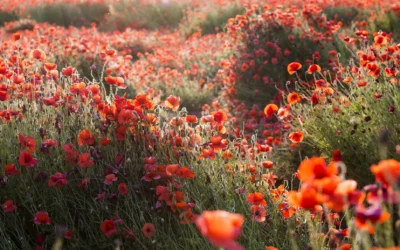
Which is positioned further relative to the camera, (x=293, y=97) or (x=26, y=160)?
(x=293, y=97)

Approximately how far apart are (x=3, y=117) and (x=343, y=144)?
213 centimetres

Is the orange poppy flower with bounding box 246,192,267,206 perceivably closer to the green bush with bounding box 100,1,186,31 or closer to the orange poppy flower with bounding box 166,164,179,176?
the orange poppy flower with bounding box 166,164,179,176

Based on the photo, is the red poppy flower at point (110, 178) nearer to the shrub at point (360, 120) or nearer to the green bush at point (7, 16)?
the shrub at point (360, 120)

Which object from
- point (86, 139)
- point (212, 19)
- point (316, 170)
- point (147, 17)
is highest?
point (316, 170)

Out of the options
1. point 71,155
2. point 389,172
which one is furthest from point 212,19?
point 389,172

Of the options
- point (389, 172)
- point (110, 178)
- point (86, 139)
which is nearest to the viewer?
point (389, 172)

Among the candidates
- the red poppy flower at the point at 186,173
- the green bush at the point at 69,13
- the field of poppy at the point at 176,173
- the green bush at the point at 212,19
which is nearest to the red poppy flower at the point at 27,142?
the field of poppy at the point at 176,173

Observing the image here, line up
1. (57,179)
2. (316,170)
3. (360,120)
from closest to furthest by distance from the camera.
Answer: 1. (316,170)
2. (57,179)
3. (360,120)

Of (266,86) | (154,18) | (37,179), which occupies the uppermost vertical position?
(37,179)

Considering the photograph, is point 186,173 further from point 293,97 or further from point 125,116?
point 293,97

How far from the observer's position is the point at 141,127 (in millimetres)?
2934

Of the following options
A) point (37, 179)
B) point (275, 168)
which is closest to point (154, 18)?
point (275, 168)

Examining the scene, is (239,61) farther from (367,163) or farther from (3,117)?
(3,117)

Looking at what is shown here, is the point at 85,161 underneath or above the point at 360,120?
above
